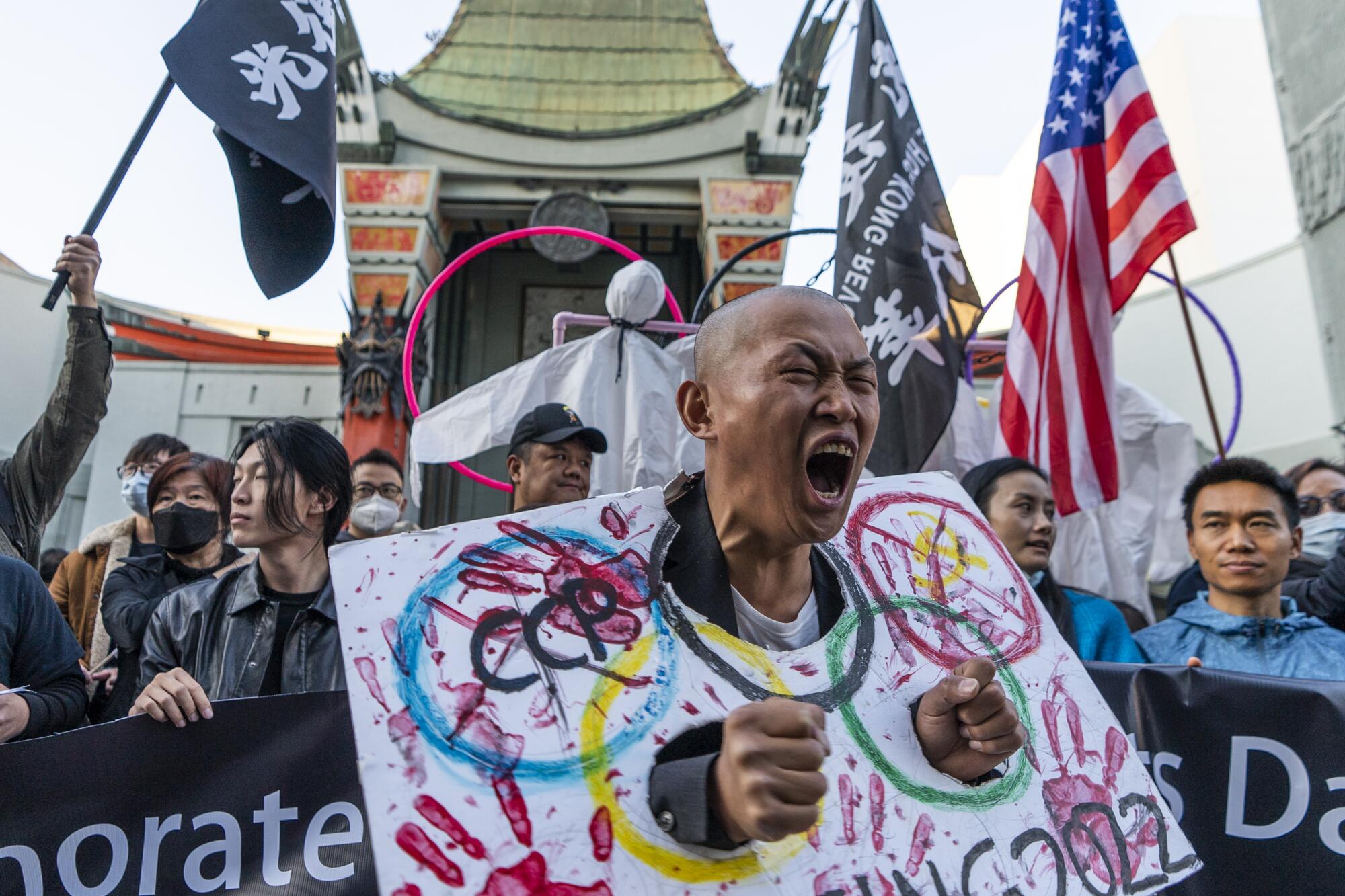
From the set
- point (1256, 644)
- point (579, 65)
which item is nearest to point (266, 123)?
point (1256, 644)

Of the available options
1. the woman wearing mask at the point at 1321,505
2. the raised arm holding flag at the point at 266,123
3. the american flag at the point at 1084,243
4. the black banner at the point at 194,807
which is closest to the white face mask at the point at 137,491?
the raised arm holding flag at the point at 266,123

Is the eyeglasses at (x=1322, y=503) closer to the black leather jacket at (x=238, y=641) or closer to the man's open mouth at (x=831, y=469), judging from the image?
the man's open mouth at (x=831, y=469)

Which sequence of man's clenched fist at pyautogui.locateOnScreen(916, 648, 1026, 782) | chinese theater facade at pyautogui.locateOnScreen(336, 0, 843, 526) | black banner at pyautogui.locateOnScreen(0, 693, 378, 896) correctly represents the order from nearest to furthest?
man's clenched fist at pyautogui.locateOnScreen(916, 648, 1026, 782) < black banner at pyautogui.locateOnScreen(0, 693, 378, 896) < chinese theater facade at pyautogui.locateOnScreen(336, 0, 843, 526)

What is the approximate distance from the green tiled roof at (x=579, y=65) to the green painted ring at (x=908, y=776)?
947 cm

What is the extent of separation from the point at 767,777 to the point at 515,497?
125 inches

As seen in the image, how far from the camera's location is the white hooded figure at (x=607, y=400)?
5.11 meters

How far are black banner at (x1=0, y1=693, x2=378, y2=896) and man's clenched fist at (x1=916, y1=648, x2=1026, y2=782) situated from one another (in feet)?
4.43

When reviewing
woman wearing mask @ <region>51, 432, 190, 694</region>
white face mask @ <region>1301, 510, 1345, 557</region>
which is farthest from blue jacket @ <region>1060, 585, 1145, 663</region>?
woman wearing mask @ <region>51, 432, 190, 694</region>

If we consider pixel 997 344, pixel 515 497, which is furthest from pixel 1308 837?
pixel 997 344

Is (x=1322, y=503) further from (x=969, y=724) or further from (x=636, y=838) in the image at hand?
(x=636, y=838)

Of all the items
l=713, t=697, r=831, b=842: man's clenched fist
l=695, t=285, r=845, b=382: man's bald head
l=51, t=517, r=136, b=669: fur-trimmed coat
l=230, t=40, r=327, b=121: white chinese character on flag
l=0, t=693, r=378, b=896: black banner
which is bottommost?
l=0, t=693, r=378, b=896: black banner

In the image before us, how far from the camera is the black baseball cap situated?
4.05 meters

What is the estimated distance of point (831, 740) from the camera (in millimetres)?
1542

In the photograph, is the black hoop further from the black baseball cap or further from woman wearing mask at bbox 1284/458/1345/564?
woman wearing mask at bbox 1284/458/1345/564
